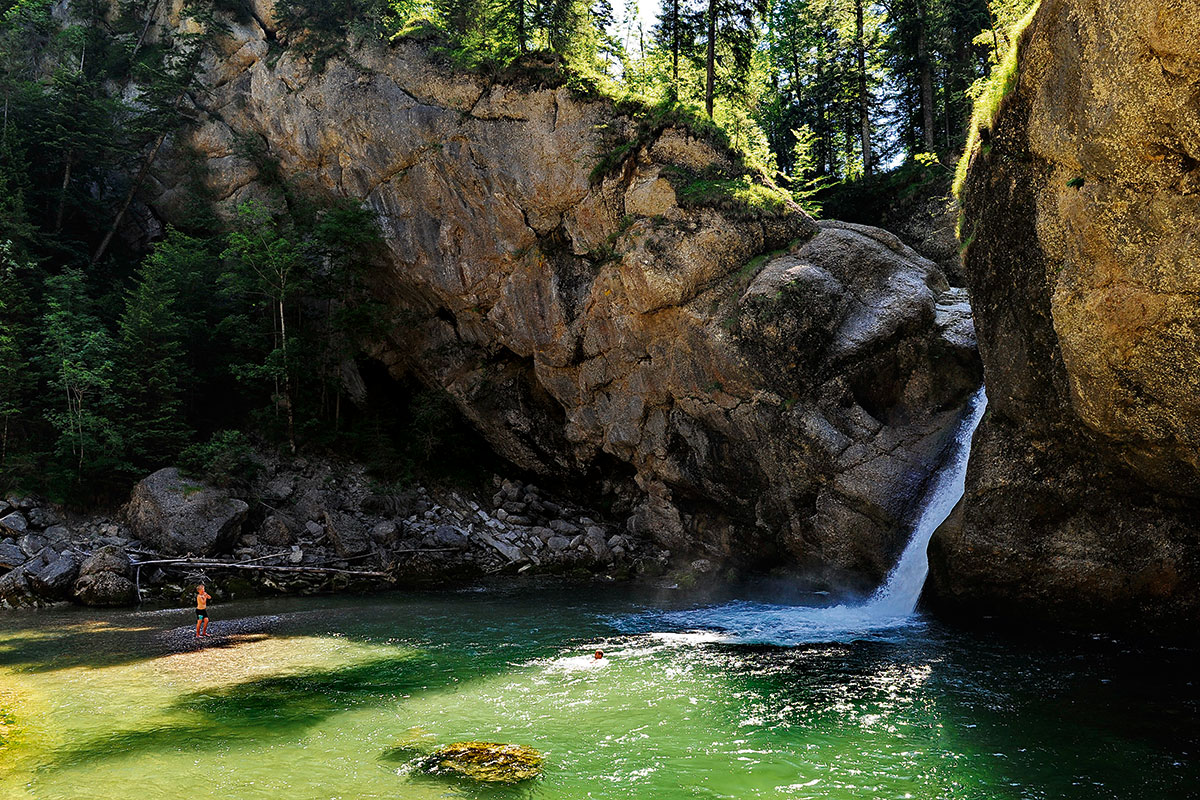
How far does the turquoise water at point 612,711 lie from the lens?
8.45 metres

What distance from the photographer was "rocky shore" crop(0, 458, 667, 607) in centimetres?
2205

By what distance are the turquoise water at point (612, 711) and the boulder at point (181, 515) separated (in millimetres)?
5902

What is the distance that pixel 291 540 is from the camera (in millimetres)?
25016

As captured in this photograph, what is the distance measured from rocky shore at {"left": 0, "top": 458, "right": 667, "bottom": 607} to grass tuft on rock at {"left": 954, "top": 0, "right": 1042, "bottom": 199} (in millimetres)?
17147

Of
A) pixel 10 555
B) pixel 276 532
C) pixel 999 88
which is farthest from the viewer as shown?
pixel 276 532

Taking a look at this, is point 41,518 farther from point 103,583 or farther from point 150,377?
point 150,377

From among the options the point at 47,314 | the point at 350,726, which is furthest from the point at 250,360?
the point at 350,726

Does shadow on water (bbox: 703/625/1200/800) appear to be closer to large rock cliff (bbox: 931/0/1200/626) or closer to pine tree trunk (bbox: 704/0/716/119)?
large rock cliff (bbox: 931/0/1200/626)

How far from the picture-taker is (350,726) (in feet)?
34.3

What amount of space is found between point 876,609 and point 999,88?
Answer: 42.2 ft

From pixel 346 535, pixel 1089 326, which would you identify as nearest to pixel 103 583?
pixel 346 535

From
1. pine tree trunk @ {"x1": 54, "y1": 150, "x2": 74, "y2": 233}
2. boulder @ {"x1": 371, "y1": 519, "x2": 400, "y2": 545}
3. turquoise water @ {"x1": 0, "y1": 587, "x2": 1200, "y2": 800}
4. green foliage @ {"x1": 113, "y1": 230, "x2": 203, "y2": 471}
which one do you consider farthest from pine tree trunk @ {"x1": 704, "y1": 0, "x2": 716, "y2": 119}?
pine tree trunk @ {"x1": 54, "y1": 150, "x2": 74, "y2": 233}

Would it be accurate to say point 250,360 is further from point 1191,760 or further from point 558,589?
point 1191,760

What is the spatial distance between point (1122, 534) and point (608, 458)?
59.6 feet
